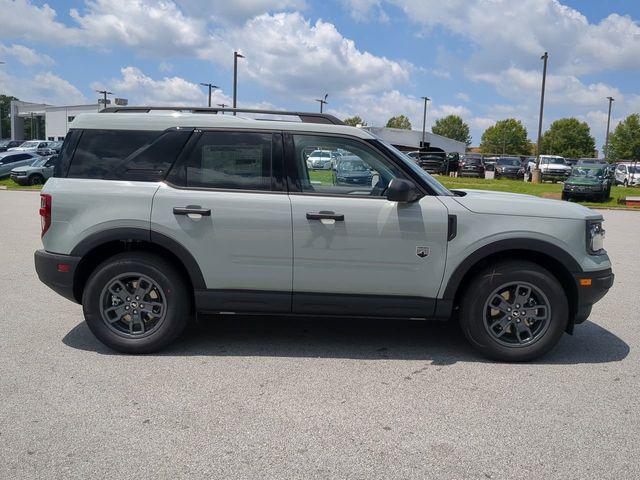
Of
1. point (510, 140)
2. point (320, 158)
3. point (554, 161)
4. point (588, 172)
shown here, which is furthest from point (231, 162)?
point (510, 140)

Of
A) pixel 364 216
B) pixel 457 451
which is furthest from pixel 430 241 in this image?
pixel 457 451

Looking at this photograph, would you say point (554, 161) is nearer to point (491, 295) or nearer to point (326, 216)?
point (491, 295)

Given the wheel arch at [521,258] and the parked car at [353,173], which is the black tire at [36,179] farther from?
the wheel arch at [521,258]

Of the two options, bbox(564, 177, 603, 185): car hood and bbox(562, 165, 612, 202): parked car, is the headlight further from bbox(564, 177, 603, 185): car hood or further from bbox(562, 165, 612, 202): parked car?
bbox(564, 177, 603, 185): car hood

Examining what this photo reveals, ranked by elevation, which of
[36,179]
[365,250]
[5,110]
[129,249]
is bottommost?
[36,179]

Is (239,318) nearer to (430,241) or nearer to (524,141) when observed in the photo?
(430,241)

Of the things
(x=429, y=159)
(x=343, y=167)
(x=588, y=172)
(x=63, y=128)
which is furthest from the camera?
(x=63, y=128)

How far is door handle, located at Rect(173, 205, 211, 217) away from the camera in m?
4.42

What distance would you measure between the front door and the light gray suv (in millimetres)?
11

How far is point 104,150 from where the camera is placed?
4.58m

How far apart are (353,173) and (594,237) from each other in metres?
2.00

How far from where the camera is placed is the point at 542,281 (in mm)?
4445

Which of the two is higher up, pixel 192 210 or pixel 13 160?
pixel 13 160

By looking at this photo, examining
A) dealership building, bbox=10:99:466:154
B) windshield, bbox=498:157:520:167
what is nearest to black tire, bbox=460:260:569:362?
windshield, bbox=498:157:520:167
